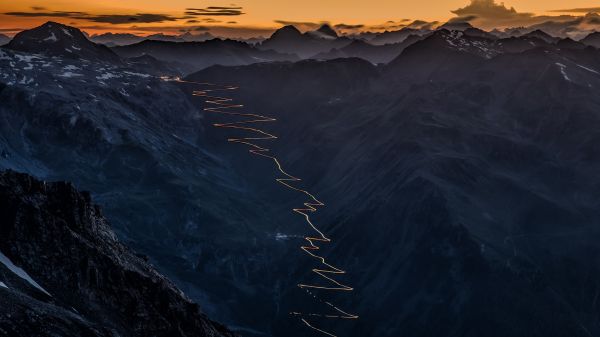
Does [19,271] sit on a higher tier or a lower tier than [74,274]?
higher

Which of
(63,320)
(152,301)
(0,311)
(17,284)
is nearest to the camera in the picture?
(0,311)

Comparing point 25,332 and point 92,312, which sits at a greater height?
point 25,332

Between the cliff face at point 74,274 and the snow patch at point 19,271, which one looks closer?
the cliff face at point 74,274

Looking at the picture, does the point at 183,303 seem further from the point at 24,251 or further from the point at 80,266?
the point at 24,251

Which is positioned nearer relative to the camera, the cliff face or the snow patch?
the cliff face

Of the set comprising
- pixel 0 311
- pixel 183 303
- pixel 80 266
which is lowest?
pixel 183 303

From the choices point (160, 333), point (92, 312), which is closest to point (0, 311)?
point (92, 312)

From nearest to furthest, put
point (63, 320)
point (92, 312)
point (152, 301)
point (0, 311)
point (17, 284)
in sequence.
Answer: point (0, 311)
point (63, 320)
point (17, 284)
point (92, 312)
point (152, 301)

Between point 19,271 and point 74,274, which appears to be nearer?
point 19,271
